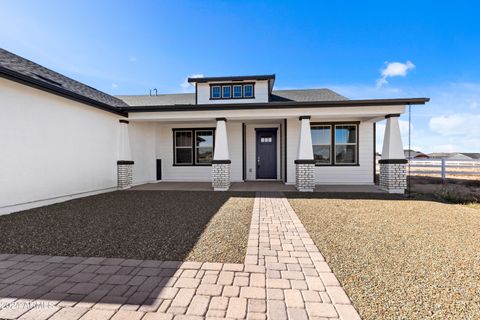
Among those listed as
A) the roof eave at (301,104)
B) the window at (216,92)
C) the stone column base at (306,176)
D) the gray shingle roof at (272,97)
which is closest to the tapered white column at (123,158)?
the roof eave at (301,104)

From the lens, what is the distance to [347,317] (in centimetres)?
176

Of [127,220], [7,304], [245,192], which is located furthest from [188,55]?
[7,304]

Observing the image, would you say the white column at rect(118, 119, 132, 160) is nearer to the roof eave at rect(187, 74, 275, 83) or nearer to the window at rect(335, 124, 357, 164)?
the roof eave at rect(187, 74, 275, 83)

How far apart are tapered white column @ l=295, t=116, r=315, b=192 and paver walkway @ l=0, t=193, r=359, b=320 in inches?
203

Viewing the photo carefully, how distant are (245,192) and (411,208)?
4.99 metres

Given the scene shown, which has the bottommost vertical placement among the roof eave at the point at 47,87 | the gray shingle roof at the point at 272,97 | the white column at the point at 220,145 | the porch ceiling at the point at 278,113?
the white column at the point at 220,145

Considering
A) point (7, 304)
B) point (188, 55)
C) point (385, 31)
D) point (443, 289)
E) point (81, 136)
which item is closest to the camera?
point (7, 304)

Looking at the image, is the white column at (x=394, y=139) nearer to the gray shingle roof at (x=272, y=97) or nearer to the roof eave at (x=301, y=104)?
the roof eave at (x=301, y=104)

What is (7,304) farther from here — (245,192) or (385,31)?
(385,31)

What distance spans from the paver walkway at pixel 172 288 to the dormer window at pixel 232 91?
9.53 metres

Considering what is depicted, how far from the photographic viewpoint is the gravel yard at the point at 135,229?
3082mm

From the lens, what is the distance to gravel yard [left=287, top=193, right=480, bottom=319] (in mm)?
1929

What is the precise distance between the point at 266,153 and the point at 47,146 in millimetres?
8477

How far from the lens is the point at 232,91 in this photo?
1140cm
